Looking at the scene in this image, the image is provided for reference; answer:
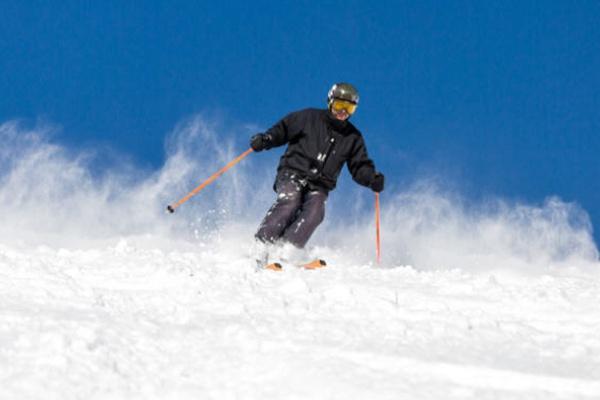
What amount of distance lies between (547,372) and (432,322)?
0.80 m

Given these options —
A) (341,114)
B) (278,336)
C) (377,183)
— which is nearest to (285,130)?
(341,114)

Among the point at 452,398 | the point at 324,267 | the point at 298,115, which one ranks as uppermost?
the point at 298,115

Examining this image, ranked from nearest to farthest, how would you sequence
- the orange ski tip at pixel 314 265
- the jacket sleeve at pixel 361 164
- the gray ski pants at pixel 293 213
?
1. the orange ski tip at pixel 314 265
2. the gray ski pants at pixel 293 213
3. the jacket sleeve at pixel 361 164

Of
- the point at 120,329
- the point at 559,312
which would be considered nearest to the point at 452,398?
the point at 120,329

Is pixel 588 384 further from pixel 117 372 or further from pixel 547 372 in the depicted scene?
pixel 117 372

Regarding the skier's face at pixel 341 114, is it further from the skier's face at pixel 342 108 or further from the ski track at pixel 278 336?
the ski track at pixel 278 336

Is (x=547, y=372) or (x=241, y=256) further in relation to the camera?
(x=241, y=256)

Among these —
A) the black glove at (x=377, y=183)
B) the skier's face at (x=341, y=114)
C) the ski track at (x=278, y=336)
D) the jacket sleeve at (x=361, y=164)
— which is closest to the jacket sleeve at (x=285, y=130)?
the skier's face at (x=341, y=114)

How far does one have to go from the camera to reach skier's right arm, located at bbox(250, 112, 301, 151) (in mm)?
6961

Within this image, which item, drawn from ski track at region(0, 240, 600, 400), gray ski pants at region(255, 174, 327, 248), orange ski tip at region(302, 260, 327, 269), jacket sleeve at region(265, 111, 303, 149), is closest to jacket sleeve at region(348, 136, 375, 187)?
gray ski pants at region(255, 174, 327, 248)

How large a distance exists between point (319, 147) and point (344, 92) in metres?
0.64

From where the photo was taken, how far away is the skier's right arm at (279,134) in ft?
22.8

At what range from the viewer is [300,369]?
269cm

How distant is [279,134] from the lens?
23.5ft
